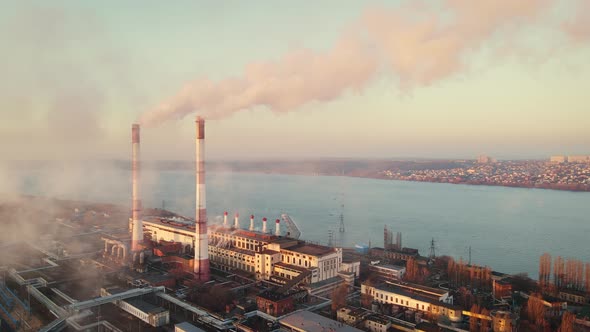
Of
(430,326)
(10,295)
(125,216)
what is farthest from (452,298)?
(125,216)

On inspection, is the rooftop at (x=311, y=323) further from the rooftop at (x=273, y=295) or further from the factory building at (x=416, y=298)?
the factory building at (x=416, y=298)

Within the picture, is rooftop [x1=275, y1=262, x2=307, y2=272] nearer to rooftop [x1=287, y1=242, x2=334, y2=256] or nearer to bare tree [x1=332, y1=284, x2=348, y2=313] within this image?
rooftop [x1=287, y1=242, x2=334, y2=256]

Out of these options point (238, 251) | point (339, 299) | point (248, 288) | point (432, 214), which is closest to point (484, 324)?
point (339, 299)

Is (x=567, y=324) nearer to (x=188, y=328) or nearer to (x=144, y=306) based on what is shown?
(x=188, y=328)

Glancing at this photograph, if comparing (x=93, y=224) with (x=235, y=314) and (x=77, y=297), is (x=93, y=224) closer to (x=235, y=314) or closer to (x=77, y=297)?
(x=77, y=297)

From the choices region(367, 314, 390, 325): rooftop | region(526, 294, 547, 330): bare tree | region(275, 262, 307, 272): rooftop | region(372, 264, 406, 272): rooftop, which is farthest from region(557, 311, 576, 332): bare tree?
region(275, 262, 307, 272): rooftop

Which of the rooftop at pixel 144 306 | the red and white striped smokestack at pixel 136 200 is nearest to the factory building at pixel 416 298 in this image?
the rooftop at pixel 144 306
